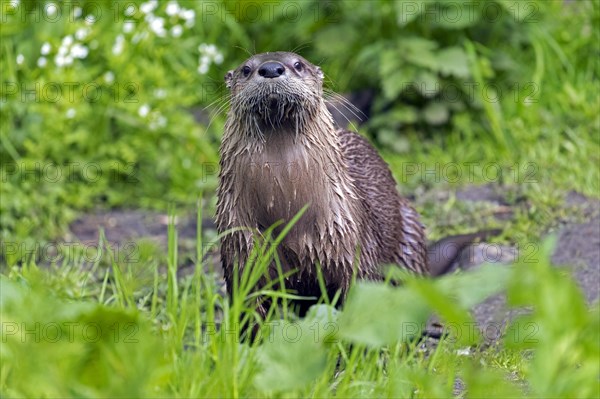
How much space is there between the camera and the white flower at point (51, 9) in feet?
18.0

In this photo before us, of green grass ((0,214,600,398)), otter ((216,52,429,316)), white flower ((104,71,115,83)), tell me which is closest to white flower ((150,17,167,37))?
white flower ((104,71,115,83))

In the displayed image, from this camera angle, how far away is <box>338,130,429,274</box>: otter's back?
3863mm

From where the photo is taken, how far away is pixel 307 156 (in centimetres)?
346

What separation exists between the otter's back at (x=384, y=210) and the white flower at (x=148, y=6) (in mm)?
1896

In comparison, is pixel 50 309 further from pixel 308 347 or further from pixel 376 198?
pixel 376 198

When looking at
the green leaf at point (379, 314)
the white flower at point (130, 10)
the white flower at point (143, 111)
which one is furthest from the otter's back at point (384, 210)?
the white flower at point (130, 10)

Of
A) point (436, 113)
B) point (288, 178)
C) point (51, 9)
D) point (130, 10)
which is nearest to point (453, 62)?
point (436, 113)

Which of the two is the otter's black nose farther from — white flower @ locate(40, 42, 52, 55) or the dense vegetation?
white flower @ locate(40, 42, 52, 55)

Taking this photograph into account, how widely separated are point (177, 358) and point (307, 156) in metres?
1.02

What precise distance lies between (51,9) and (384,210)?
2.40 meters

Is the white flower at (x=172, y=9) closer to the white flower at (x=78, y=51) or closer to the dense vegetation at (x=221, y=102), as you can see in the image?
the dense vegetation at (x=221, y=102)

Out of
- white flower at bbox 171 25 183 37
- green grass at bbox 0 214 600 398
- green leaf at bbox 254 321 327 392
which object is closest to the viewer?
green grass at bbox 0 214 600 398

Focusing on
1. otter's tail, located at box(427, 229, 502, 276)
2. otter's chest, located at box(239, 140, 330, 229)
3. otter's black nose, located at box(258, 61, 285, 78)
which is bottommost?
otter's tail, located at box(427, 229, 502, 276)

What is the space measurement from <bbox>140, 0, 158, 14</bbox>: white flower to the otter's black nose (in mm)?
2477
